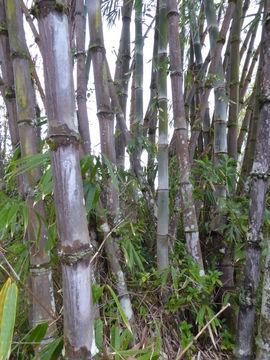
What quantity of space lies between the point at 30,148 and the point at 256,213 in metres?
0.84

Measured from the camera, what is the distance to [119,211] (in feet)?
4.47

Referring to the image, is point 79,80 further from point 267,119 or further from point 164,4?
point 267,119

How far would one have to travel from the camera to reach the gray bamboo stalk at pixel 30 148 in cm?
94

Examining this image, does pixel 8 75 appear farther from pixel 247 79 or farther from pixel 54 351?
pixel 247 79

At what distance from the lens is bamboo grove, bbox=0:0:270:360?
654mm

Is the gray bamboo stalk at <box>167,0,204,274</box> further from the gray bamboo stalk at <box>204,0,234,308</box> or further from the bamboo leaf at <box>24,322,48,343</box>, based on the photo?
the bamboo leaf at <box>24,322,48,343</box>

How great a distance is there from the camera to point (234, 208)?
1480mm

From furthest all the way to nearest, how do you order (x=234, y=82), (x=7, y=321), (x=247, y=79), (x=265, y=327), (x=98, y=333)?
1. (x=247, y=79)
2. (x=234, y=82)
3. (x=265, y=327)
4. (x=98, y=333)
5. (x=7, y=321)

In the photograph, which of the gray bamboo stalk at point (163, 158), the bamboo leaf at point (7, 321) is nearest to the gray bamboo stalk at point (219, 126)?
the gray bamboo stalk at point (163, 158)

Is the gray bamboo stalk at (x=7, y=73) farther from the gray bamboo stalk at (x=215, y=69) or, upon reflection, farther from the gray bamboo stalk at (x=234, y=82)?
the gray bamboo stalk at (x=234, y=82)

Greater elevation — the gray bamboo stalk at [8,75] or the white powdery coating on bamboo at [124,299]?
the gray bamboo stalk at [8,75]

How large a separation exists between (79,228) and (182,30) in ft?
5.99

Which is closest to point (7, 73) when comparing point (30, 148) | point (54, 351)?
point (30, 148)

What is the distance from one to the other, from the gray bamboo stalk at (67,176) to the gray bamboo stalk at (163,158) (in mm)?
813
